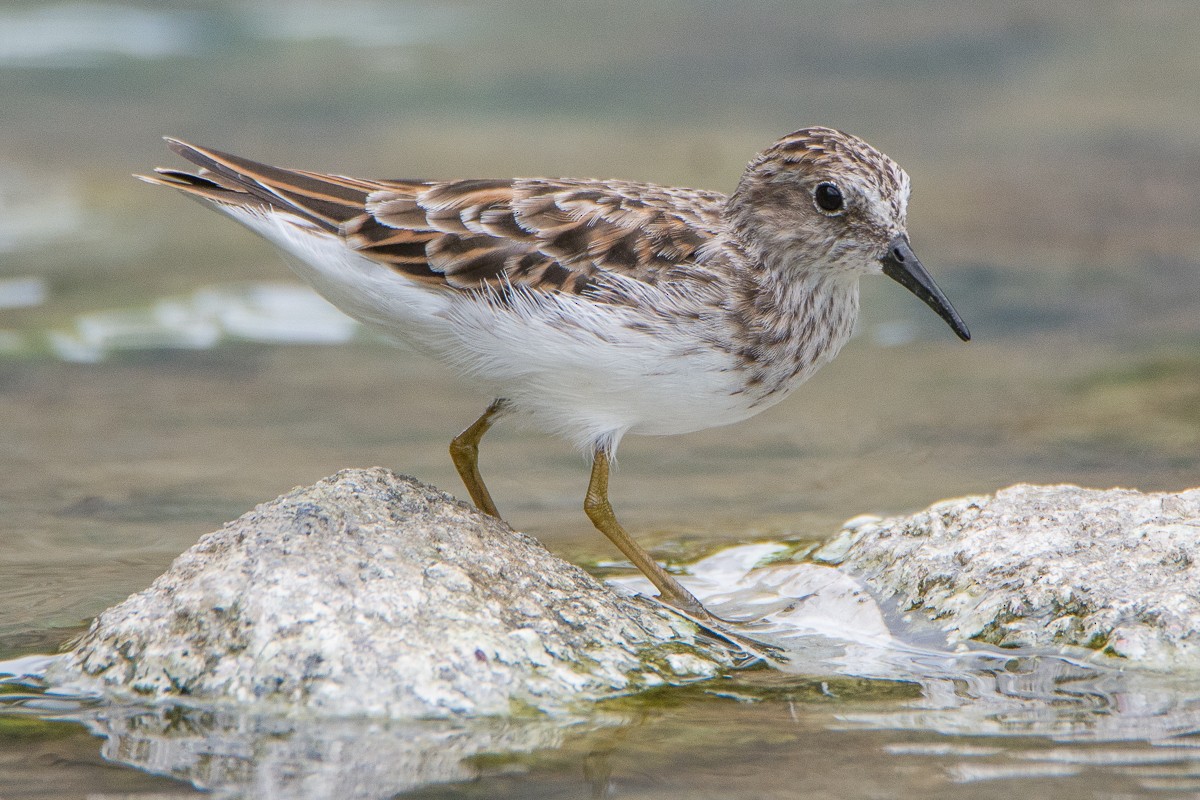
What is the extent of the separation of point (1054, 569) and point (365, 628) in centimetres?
270

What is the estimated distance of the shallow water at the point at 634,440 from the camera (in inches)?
211

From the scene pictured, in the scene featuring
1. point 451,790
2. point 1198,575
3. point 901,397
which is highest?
point 901,397

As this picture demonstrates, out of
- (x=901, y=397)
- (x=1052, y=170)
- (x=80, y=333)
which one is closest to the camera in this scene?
(x=901, y=397)

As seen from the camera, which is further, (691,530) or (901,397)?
(901,397)

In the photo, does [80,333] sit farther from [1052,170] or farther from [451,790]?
[1052,170]

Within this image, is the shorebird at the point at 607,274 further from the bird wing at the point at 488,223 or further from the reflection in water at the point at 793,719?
the reflection in water at the point at 793,719

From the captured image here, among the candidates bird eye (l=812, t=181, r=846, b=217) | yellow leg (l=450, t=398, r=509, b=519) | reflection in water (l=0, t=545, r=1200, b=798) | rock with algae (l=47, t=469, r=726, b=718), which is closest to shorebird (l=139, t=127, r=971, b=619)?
bird eye (l=812, t=181, r=846, b=217)

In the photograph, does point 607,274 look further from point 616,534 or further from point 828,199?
point 616,534

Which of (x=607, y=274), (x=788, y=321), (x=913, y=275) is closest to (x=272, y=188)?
(x=607, y=274)

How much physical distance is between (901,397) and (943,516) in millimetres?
3420

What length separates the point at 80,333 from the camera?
36.2 ft

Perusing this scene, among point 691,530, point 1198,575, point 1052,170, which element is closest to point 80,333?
point 691,530

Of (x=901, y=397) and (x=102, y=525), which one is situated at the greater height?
(x=901, y=397)

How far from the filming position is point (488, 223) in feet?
21.6
